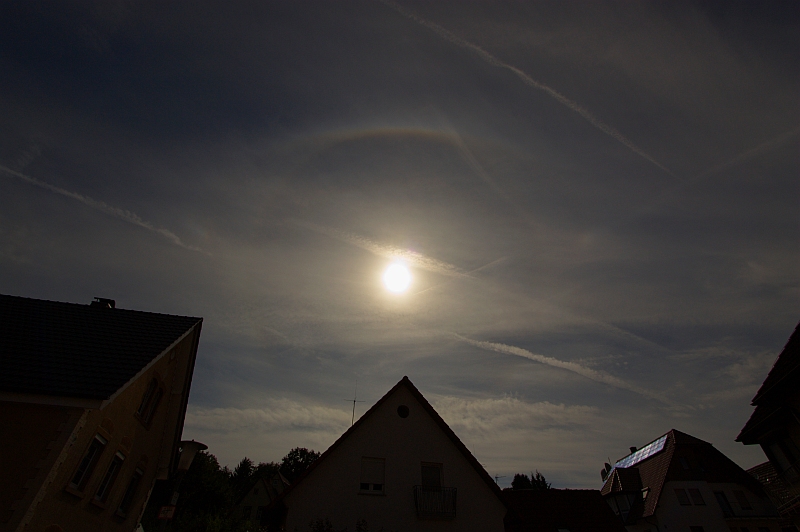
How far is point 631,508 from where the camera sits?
42.4 metres

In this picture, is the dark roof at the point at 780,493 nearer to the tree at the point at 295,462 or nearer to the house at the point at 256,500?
the house at the point at 256,500

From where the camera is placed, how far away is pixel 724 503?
128ft

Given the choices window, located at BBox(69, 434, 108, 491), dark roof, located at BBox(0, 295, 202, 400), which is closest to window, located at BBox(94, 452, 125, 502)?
window, located at BBox(69, 434, 108, 491)

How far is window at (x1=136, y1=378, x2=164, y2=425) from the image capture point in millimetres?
15109

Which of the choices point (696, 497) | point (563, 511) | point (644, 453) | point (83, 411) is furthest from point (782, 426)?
point (644, 453)

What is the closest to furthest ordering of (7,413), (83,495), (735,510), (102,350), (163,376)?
(7,413), (83,495), (102,350), (163,376), (735,510)

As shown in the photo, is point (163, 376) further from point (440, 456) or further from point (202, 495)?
point (202, 495)

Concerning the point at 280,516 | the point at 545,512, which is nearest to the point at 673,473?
the point at 545,512

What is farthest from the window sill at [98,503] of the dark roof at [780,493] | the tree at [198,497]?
the tree at [198,497]

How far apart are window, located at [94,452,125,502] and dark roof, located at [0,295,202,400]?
3734 mm

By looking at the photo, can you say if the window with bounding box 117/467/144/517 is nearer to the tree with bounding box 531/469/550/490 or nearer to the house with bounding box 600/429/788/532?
the house with bounding box 600/429/788/532

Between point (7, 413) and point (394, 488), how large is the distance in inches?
570

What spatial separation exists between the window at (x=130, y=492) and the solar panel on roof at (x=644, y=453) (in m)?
50.3

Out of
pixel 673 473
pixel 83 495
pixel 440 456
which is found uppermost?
pixel 673 473
